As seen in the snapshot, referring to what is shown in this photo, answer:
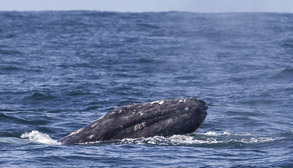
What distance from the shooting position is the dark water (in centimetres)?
1659

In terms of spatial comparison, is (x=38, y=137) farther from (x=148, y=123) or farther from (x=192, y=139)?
(x=192, y=139)

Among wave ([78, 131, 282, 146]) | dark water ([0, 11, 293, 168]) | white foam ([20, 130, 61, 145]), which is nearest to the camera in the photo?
dark water ([0, 11, 293, 168])

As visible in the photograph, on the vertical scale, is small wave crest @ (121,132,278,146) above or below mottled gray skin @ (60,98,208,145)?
below

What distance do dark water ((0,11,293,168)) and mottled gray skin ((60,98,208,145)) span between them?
25 cm

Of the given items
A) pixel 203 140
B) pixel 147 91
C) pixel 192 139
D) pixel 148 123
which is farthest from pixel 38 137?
pixel 147 91

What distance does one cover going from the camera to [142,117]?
1775 cm

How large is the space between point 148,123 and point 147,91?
13.2 m

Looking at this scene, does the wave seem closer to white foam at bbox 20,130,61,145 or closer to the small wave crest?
the small wave crest

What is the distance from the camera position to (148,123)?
58.4ft

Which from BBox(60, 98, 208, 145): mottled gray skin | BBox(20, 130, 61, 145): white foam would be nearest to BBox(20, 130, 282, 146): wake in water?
BBox(20, 130, 61, 145): white foam

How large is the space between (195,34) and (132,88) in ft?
125

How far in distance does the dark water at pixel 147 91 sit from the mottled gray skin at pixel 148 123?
0.81 ft

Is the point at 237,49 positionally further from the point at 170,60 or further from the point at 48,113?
the point at 48,113

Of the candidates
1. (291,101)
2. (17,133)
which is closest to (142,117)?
(17,133)
